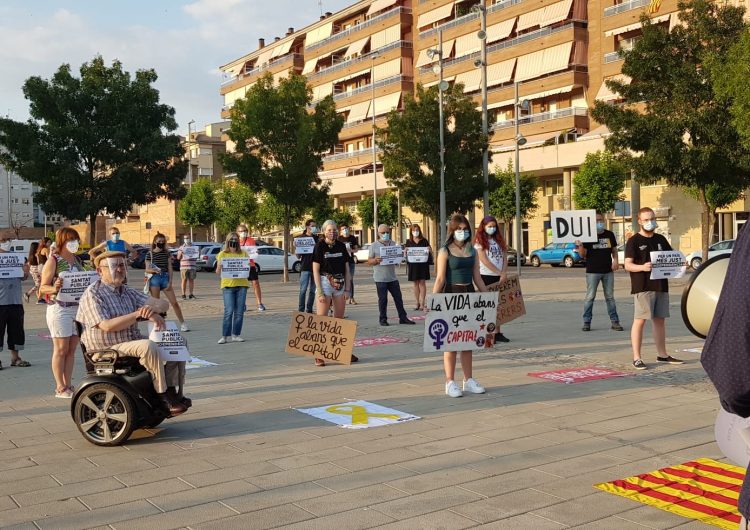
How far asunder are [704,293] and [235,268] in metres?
10.6

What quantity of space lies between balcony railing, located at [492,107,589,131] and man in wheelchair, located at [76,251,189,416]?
44.3 metres

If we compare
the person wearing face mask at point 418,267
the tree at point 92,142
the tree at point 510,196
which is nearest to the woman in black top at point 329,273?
the person wearing face mask at point 418,267

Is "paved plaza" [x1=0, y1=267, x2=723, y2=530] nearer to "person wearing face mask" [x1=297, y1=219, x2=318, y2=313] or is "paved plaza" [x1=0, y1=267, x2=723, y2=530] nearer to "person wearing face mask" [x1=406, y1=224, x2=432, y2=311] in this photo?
"person wearing face mask" [x1=297, y1=219, x2=318, y2=313]

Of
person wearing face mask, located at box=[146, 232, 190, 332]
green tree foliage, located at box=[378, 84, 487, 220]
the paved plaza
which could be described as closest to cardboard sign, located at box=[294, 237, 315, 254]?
person wearing face mask, located at box=[146, 232, 190, 332]

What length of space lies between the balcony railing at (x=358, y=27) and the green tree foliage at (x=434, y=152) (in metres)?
24.1

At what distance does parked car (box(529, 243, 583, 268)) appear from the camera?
41.7 metres

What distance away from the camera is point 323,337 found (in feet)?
33.1

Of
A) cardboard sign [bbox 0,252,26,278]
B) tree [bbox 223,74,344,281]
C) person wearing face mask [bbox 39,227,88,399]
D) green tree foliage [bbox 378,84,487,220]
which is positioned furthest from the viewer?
green tree foliage [bbox 378,84,487,220]

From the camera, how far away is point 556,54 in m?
49.0

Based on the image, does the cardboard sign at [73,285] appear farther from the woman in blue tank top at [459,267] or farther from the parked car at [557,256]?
the parked car at [557,256]

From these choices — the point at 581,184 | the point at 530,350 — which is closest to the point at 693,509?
the point at 530,350

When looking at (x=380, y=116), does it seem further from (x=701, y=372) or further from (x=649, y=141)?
(x=701, y=372)

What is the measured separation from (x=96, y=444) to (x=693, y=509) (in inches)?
171

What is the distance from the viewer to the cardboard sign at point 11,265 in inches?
410
